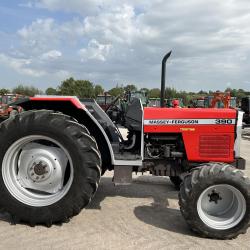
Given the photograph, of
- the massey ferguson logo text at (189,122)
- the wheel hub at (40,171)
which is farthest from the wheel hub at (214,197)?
the wheel hub at (40,171)

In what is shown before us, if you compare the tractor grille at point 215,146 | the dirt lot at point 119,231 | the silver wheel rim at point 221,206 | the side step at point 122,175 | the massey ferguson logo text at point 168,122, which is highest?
the massey ferguson logo text at point 168,122

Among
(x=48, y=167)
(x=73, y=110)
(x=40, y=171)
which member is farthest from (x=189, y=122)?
(x=40, y=171)

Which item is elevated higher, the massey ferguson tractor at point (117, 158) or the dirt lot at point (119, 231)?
the massey ferguson tractor at point (117, 158)

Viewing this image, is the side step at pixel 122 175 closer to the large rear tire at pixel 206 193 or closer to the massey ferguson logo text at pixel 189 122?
the massey ferguson logo text at pixel 189 122

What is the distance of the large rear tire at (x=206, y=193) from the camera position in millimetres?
4137

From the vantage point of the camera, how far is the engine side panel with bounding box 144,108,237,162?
192 inches

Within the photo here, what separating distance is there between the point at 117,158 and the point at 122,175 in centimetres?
22

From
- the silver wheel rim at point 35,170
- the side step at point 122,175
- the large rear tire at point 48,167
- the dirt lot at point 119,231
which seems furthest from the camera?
the side step at point 122,175

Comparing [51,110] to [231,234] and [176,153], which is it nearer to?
[176,153]

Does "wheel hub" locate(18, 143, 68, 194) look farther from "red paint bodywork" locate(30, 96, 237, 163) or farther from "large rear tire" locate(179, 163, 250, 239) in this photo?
"large rear tire" locate(179, 163, 250, 239)

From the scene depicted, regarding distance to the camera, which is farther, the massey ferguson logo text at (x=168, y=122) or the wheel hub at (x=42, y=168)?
the massey ferguson logo text at (x=168, y=122)

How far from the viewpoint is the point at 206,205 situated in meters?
4.38

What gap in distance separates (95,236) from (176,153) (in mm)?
1604

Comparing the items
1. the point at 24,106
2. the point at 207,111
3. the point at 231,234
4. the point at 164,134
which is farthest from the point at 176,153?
the point at 24,106
